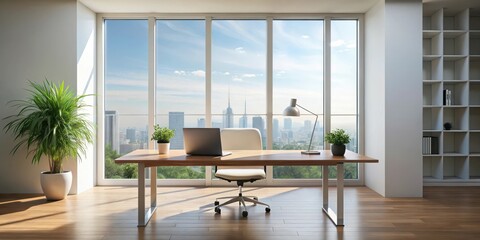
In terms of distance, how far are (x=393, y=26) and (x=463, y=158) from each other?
7.56ft

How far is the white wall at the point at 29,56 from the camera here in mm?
4965

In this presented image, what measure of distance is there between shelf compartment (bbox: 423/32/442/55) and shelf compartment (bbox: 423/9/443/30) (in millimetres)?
140

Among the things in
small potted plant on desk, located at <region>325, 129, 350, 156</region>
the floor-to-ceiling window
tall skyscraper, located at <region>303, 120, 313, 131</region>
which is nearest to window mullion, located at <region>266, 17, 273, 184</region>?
the floor-to-ceiling window

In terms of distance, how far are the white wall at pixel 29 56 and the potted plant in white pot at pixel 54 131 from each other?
181 millimetres

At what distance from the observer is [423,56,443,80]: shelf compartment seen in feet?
17.6

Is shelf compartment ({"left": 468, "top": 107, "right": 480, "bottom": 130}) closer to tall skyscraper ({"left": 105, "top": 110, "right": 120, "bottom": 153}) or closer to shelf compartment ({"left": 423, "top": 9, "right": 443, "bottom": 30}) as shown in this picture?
shelf compartment ({"left": 423, "top": 9, "right": 443, "bottom": 30})

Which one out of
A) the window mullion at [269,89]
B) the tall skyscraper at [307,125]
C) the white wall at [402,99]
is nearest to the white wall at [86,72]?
the window mullion at [269,89]

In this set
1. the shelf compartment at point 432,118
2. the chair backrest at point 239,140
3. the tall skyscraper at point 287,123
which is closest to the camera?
the chair backrest at point 239,140

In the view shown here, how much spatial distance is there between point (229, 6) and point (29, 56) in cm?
277

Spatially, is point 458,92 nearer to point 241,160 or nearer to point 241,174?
point 241,174

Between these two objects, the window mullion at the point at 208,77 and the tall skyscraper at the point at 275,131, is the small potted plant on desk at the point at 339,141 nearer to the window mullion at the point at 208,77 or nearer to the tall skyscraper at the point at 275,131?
the tall skyscraper at the point at 275,131

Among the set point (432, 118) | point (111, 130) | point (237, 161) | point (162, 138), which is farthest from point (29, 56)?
point (432, 118)

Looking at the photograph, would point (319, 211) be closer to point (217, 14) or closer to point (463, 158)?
point (463, 158)

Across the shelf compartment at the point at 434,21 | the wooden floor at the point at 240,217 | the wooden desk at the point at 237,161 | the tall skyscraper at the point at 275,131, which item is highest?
the shelf compartment at the point at 434,21
